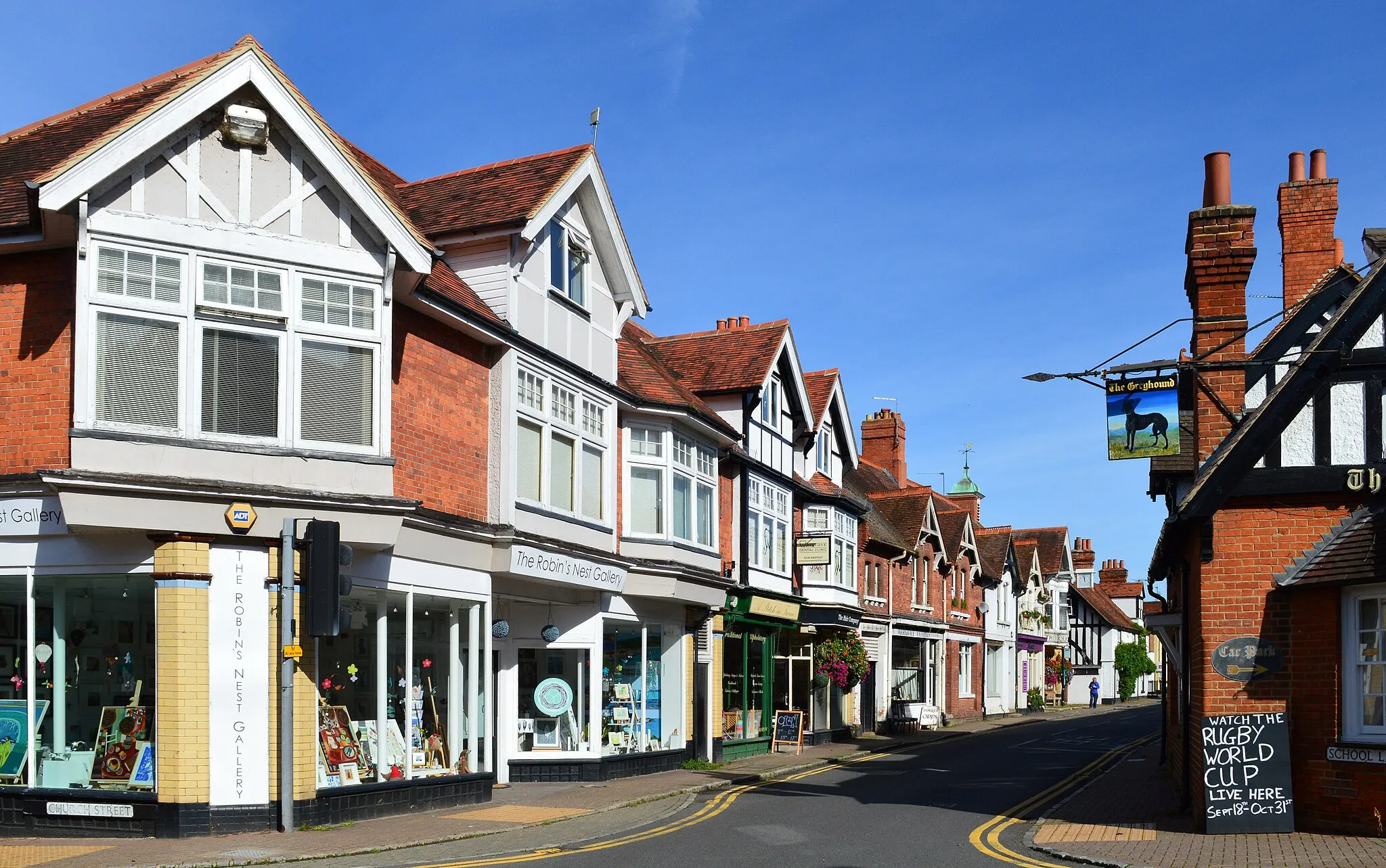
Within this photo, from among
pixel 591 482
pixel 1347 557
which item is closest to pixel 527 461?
pixel 591 482

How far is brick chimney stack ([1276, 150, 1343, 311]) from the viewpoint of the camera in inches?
699

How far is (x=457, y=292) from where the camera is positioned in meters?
18.6

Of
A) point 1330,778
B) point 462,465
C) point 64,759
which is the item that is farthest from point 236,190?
point 1330,778

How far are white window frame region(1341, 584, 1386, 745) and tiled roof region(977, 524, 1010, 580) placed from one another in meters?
38.7

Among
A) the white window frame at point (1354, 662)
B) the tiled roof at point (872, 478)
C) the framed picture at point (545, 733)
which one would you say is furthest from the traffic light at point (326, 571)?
the tiled roof at point (872, 478)

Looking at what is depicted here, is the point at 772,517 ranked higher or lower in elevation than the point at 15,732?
higher

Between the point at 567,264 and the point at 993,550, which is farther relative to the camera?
the point at 993,550

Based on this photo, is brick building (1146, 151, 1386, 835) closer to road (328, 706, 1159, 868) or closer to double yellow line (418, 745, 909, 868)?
road (328, 706, 1159, 868)

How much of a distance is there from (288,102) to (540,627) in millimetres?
9918

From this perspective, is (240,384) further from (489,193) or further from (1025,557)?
(1025,557)

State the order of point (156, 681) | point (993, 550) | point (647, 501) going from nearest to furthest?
point (156, 681), point (647, 501), point (993, 550)

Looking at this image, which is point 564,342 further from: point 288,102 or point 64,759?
point 64,759

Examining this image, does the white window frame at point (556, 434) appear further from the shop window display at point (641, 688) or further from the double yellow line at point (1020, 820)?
the double yellow line at point (1020, 820)

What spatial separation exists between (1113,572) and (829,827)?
75301mm
